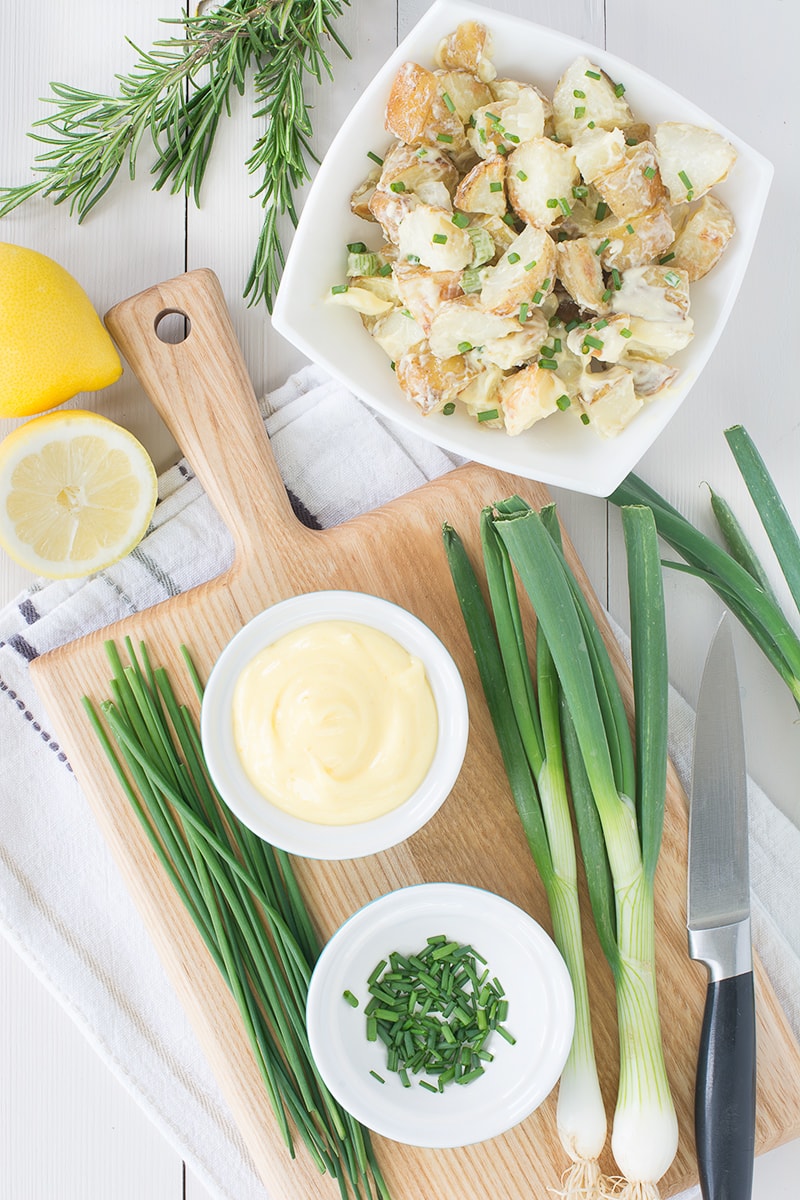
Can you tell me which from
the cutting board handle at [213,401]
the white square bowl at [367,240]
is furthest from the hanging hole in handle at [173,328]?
the white square bowl at [367,240]

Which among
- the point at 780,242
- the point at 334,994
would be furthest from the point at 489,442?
the point at 334,994

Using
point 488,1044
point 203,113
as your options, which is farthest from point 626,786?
point 203,113

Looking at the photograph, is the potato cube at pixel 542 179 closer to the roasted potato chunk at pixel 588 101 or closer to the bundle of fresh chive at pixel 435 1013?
the roasted potato chunk at pixel 588 101

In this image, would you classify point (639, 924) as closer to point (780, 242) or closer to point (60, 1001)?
point (60, 1001)

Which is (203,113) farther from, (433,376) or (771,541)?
(771,541)

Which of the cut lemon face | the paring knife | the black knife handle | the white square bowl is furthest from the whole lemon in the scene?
the black knife handle

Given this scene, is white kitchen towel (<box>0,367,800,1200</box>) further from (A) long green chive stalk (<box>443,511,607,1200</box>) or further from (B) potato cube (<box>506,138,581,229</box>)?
(B) potato cube (<box>506,138,581,229</box>)
